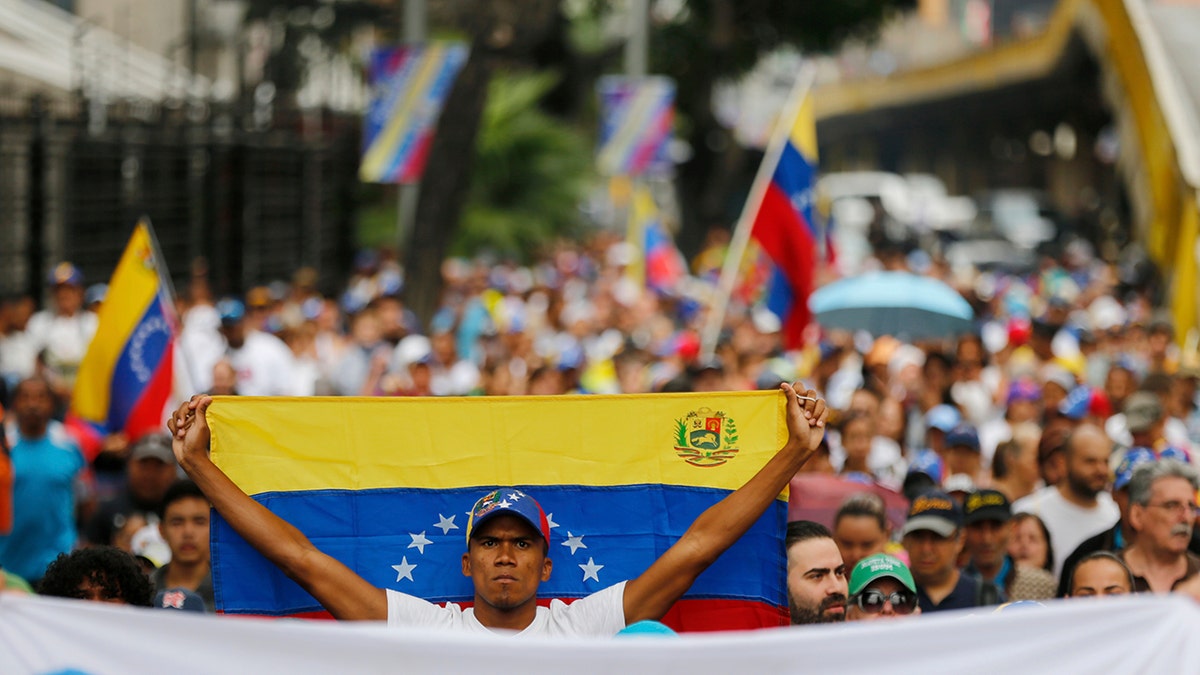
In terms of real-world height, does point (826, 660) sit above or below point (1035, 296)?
below

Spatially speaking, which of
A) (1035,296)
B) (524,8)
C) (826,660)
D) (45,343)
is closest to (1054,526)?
(826,660)

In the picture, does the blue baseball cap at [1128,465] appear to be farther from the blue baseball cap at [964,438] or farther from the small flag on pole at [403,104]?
the small flag on pole at [403,104]

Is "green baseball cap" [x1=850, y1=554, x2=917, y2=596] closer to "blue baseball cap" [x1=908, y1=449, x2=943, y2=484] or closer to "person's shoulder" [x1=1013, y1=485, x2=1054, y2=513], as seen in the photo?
"person's shoulder" [x1=1013, y1=485, x2=1054, y2=513]

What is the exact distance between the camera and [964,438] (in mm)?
9547

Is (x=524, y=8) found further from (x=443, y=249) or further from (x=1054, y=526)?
(x=1054, y=526)

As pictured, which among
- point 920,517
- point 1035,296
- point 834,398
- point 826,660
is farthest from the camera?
point 1035,296

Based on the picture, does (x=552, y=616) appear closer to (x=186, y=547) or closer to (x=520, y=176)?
(x=186, y=547)

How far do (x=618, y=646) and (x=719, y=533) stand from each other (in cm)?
170

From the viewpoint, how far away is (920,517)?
6965mm

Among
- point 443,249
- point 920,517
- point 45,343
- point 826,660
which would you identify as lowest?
point 826,660

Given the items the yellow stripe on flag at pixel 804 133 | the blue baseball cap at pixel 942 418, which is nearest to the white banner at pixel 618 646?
the blue baseball cap at pixel 942 418

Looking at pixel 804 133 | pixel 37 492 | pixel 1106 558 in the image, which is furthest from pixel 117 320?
pixel 804 133

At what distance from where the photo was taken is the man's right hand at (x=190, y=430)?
17.6 ft

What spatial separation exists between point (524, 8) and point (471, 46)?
11.6 ft
